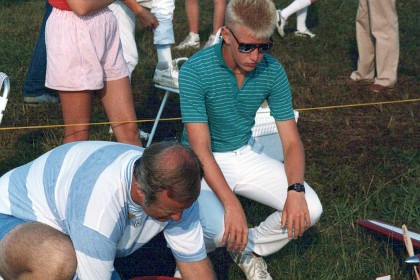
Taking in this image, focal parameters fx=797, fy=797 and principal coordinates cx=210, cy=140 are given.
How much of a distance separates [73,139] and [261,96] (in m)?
1.05

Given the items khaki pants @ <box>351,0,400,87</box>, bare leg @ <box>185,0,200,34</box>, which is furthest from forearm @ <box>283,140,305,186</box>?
bare leg @ <box>185,0,200,34</box>

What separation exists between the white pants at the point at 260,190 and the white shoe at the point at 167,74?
59.2 inches

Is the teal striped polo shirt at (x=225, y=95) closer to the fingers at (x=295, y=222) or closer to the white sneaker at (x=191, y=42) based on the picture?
the fingers at (x=295, y=222)

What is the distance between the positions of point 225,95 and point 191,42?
15.4 feet

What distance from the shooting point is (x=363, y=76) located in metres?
7.79

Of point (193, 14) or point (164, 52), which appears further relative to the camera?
point (193, 14)

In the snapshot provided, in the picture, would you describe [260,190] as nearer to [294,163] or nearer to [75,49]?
[294,163]

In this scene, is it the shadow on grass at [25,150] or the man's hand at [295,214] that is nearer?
the man's hand at [295,214]

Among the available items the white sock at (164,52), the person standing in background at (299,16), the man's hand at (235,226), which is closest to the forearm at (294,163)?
the man's hand at (235,226)

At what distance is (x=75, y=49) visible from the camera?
4152mm

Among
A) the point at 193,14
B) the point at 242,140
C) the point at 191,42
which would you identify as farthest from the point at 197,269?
the point at 193,14

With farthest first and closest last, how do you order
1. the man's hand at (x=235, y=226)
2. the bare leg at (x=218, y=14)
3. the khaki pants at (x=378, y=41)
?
the bare leg at (x=218, y=14)
the khaki pants at (x=378, y=41)
the man's hand at (x=235, y=226)

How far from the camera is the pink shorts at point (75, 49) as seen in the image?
13.6 feet

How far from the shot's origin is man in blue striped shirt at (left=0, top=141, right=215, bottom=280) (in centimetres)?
289
